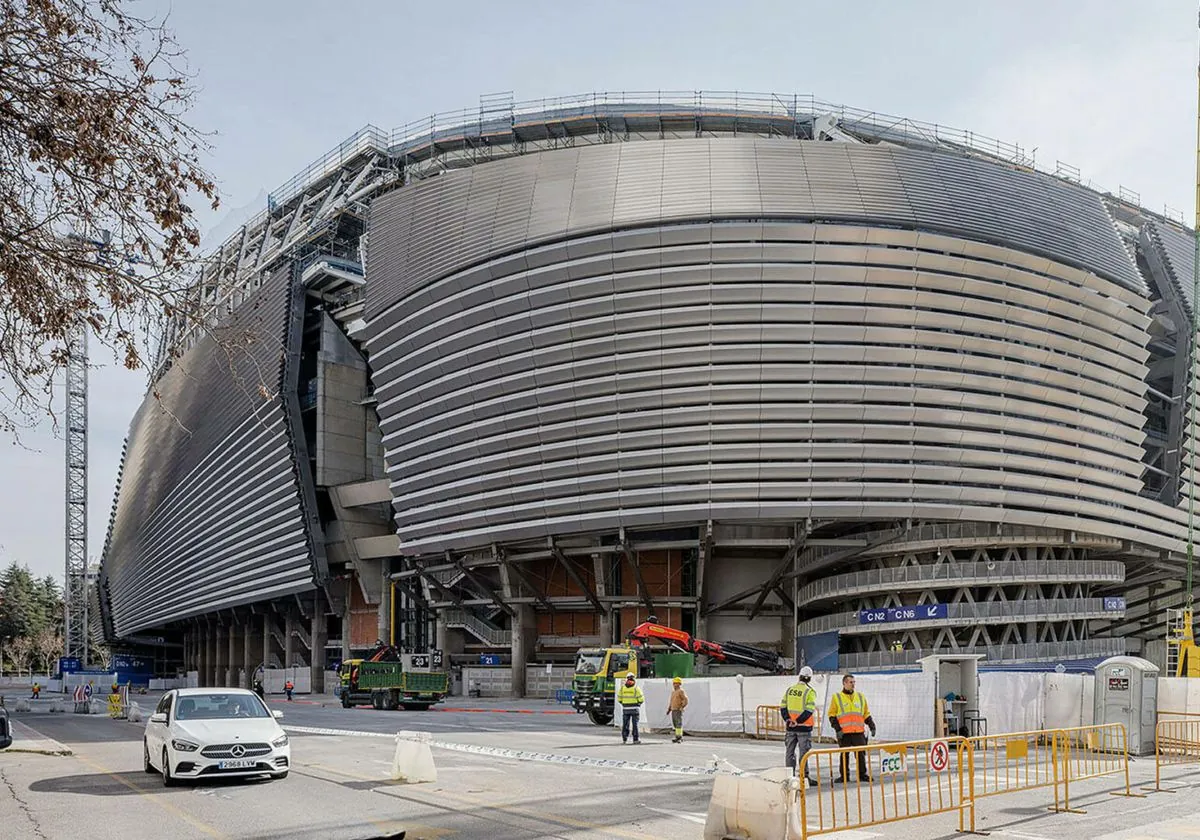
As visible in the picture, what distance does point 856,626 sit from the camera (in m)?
57.9

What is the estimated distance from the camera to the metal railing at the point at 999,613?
5644 centimetres

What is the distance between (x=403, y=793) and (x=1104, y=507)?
5342cm

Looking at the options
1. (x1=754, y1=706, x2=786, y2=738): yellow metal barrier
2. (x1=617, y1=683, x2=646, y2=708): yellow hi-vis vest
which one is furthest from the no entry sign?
(x1=754, y1=706, x2=786, y2=738): yellow metal barrier

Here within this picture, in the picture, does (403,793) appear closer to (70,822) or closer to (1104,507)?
(70,822)

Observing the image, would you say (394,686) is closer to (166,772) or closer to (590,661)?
(590,661)

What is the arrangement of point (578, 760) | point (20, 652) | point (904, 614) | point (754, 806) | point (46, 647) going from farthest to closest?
point (20, 652) < point (46, 647) < point (904, 614) < point (578, 760) < point (754, 806)

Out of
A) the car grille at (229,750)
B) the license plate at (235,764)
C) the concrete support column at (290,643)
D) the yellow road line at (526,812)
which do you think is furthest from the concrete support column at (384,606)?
the license plate at (235,764)

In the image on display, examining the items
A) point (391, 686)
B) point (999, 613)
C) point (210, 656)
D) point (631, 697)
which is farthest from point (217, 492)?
point (631, 697)

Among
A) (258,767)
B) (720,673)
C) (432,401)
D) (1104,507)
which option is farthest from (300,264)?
(258,767)

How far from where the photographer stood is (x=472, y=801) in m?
16.0

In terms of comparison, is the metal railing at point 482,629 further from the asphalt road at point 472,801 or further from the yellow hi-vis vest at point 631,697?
the asphalt road at point 472,801

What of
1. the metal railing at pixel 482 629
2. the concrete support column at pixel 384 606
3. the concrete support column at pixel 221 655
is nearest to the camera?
the metal railing at pixel 482 629

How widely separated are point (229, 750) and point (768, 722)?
1508 cm

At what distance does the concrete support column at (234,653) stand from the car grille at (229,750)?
297 feet
